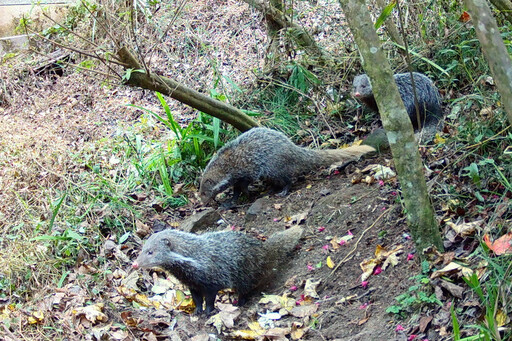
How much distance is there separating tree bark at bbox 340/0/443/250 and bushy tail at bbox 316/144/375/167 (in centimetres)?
281

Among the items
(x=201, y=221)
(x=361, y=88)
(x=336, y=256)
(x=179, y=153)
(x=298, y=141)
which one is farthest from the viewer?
(x=298, y=141)

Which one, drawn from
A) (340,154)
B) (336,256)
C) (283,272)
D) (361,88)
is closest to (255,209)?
(340,154)

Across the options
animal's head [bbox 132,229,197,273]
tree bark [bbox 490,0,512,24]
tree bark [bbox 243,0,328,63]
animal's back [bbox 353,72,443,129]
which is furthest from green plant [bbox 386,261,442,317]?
tree bark [bbox 243,0,328,63]

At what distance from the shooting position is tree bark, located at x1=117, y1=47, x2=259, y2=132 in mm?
5871

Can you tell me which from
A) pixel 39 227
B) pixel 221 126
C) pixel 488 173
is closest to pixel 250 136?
pixel 221 126

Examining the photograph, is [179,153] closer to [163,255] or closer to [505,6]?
[163,255]

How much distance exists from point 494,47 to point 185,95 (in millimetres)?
4371

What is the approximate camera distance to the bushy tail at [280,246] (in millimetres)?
5270

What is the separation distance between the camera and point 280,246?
5344 mm

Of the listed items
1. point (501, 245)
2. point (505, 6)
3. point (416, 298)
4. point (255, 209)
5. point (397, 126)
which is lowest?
point (255, 209)

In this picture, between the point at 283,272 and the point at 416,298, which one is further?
the point at 283,272

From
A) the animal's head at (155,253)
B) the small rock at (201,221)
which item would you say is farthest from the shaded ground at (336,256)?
the animal's head at (155,253)

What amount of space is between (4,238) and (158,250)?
232 centimetres

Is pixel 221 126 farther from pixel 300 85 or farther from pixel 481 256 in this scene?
pixel 481 256
